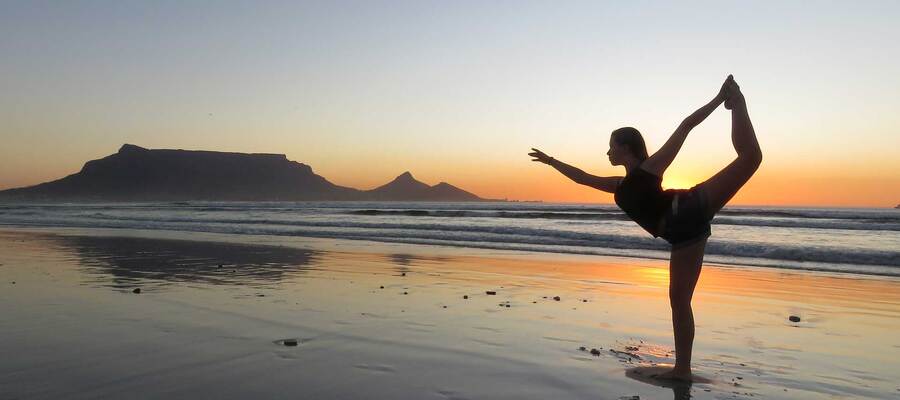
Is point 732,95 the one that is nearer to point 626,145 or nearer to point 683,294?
point 626,145

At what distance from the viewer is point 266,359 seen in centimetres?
455

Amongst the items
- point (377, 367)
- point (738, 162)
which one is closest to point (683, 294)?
point (738, 162)

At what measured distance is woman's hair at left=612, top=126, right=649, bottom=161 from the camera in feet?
12.7

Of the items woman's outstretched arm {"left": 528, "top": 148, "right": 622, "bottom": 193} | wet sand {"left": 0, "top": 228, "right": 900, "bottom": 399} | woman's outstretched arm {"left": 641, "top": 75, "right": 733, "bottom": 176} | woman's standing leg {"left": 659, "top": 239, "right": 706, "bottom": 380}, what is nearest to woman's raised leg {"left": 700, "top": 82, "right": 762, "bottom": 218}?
woman's outstretched arm {"left": 641, "top": 75, "right": 733, "bottom": 176}

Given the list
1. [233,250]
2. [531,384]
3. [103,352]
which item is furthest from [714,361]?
[233,250]

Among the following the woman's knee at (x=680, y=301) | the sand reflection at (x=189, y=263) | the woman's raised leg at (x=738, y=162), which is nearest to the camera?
the woman's raised leg at (x=738, y=162)

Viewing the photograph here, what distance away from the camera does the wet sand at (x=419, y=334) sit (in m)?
4.01

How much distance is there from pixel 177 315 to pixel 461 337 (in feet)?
9.99

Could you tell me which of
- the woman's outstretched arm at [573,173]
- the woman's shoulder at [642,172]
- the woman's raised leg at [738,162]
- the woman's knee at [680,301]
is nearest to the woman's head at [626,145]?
the woman's shoulder at [642,172]

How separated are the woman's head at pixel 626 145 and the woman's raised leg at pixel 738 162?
459 mm

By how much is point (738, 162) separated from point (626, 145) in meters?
0.68

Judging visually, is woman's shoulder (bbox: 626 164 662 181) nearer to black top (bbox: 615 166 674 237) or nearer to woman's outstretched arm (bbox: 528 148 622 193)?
black top (bbox: 615 166 674 237)

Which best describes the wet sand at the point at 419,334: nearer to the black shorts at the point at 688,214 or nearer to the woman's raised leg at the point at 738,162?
the black shorts at the point at 688,214

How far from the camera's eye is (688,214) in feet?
12.5
